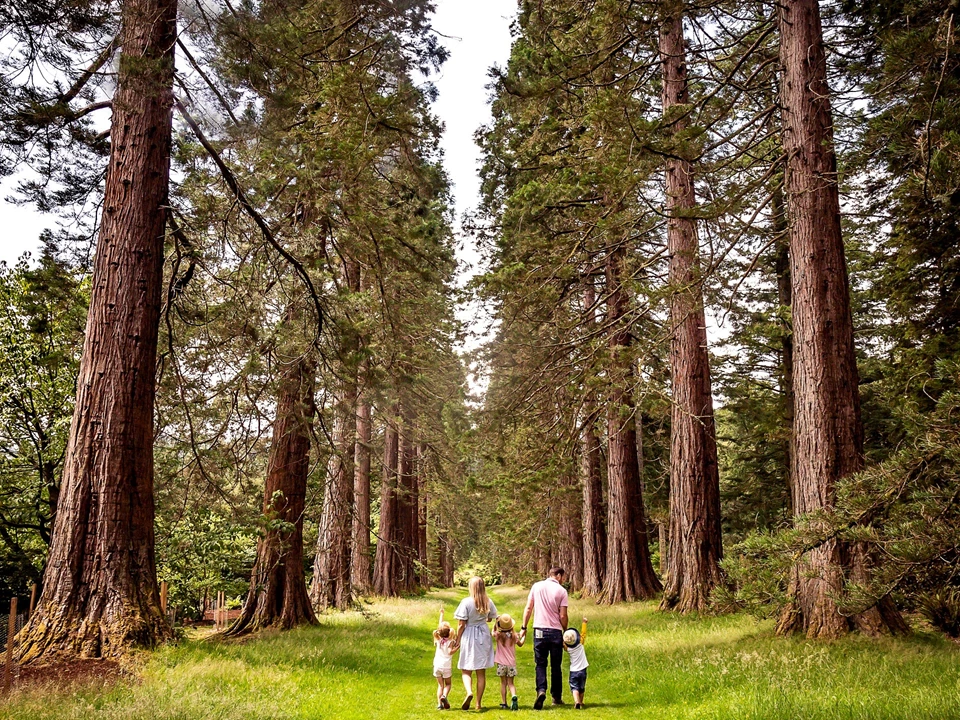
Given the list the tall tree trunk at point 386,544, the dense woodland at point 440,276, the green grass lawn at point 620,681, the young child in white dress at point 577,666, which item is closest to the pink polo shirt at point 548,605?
the young child in white dress at point 577,666

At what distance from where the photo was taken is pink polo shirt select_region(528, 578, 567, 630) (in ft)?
29.3

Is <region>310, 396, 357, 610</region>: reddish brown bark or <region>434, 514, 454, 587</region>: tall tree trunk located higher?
<region>310, 396, 357, 610</region>: reddish brown bark

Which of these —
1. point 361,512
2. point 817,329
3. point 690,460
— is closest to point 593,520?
point 361,512

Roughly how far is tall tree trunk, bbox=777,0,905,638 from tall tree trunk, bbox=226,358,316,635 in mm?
8286

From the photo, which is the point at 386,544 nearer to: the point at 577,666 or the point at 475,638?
the point at 475,638

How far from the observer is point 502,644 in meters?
9.01

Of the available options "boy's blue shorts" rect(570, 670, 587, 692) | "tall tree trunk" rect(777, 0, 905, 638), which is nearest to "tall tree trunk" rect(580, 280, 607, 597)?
"tall tree trunk" rect(777, 0, 905, 638)

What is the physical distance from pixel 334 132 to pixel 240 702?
313 inches

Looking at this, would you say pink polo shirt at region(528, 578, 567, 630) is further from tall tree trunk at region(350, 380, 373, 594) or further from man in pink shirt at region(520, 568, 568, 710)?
tall tree trunk at region(350, 380, 373, 594)

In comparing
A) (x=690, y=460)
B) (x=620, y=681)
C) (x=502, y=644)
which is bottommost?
(x=620, y=681)

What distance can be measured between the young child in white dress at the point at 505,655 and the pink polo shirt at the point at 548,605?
1.32 feet

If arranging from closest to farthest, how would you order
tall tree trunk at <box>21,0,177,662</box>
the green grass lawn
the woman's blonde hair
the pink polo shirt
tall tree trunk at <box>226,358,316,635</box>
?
the green grass lawn
tall tree trunk at <box>21,0,177,662</box>
the pink polo shirt
the woman's blonde hair
tall tree trunk at <box>226,358,316,635</box>

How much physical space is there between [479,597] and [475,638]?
54 centimetres

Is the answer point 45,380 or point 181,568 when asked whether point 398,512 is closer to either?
point 181,568
